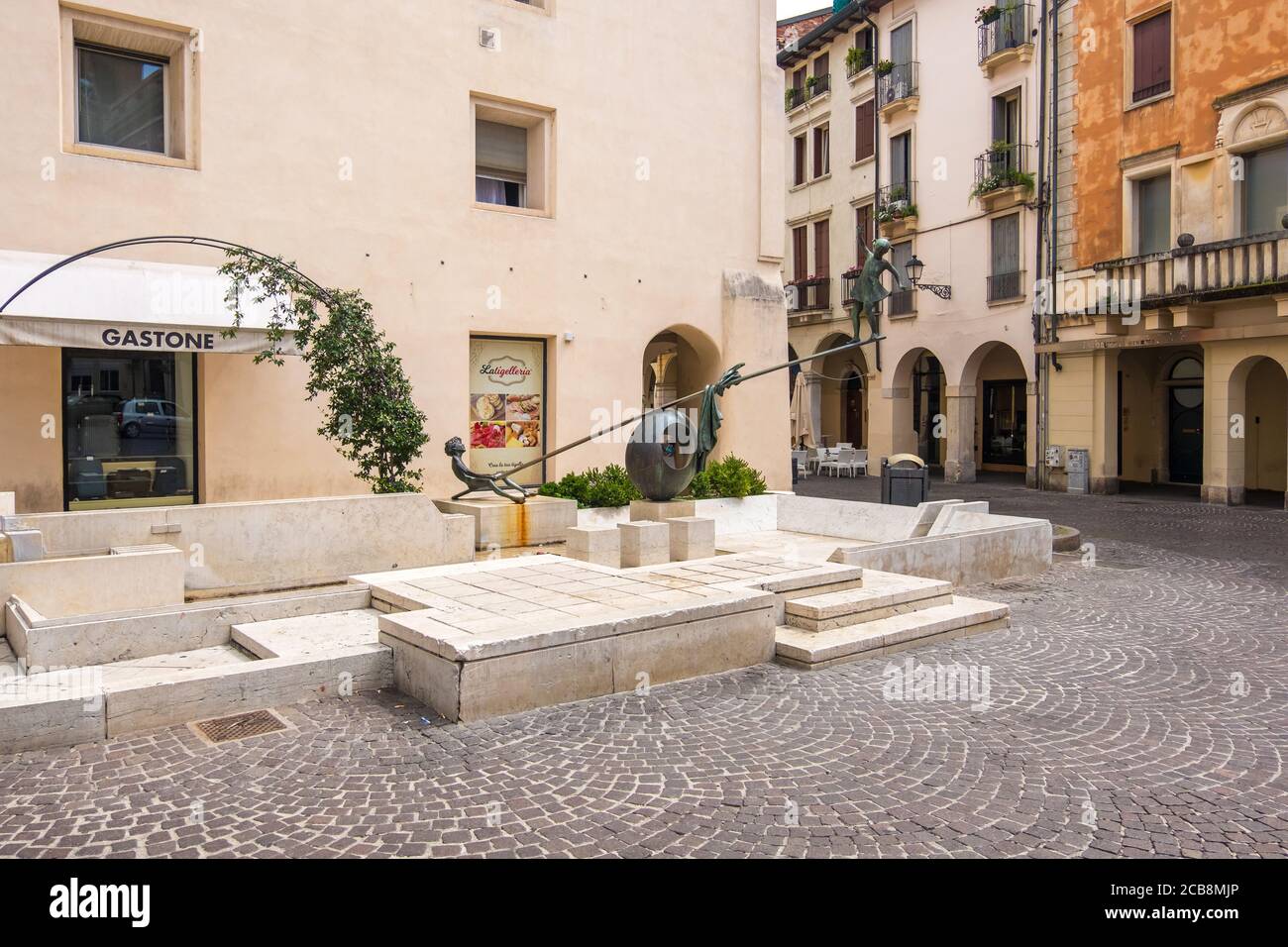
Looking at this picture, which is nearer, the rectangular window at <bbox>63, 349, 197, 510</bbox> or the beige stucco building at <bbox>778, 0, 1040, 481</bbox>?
the rectangular window at <bbox>63, 349, 197, 510</bbox>

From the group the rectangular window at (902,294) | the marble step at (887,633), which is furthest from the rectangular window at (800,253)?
the marble step at (887,633)

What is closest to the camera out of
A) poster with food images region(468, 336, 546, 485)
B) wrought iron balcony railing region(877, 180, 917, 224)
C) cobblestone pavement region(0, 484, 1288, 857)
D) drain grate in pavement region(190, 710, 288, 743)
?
cobblestone pavement region(0, 484, 1288, 857)

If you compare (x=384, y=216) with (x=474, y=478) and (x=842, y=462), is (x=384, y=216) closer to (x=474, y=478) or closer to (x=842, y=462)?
(x=474, y=478)

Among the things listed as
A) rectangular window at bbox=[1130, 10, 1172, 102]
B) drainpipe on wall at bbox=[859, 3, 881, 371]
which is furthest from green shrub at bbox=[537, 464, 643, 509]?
drainpipe on wall at bbox=[859, 3, 881, 371]

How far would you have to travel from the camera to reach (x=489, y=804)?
15.6 feet

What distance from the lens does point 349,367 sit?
1191cm

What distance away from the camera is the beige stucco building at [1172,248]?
19828mm

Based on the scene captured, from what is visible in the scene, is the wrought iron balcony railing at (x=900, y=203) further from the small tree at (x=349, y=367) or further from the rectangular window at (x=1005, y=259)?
the small tree at (x=349, y=367)

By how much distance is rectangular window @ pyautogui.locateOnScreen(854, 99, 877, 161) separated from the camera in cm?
3136

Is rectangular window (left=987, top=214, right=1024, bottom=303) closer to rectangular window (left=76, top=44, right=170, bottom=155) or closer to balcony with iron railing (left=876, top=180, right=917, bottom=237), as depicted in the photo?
balcony with iron railing (left=876, top=180, right=917, bottom=237)

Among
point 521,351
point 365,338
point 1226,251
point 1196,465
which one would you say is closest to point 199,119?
point 365,338

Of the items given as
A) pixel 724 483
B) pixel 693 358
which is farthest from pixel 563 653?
pixel 693 358

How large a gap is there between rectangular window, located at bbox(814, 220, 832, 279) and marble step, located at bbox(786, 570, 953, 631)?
84.6ft

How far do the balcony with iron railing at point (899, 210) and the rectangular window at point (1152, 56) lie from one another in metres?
7.68
